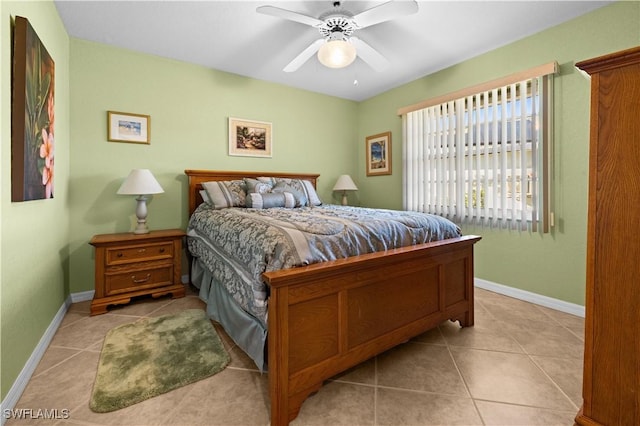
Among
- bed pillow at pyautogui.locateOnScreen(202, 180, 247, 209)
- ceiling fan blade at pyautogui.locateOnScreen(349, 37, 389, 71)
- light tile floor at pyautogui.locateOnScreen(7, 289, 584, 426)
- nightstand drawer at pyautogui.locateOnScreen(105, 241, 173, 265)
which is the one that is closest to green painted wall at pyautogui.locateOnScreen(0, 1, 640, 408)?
light tile floor at pyautogui.locateOnScreen(7, 289, 584, 426)

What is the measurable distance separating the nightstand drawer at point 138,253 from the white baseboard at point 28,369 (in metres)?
0.54

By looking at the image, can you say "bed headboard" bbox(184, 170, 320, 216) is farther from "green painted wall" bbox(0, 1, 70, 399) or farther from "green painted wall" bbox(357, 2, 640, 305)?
"green painted wall" bbox(357, 2, 640, 305)

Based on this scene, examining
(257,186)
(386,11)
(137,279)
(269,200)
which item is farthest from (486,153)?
(137,279)

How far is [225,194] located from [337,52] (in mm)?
1690

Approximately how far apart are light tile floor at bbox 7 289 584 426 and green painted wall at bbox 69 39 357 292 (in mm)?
1220

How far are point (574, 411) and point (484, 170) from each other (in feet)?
7.06

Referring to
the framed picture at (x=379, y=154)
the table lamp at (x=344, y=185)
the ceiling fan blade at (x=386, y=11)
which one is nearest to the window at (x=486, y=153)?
the framed picture at (x=379, y=154)

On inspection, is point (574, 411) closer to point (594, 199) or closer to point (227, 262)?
point (594, 199)

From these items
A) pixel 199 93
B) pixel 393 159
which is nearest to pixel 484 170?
pixel 393 159

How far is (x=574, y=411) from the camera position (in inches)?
52.2

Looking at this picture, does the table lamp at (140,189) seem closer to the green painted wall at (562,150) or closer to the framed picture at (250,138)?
the framed picture at (250,138)

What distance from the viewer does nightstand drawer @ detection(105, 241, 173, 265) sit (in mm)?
2447

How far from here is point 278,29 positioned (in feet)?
8.25

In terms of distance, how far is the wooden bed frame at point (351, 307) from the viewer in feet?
4.13
